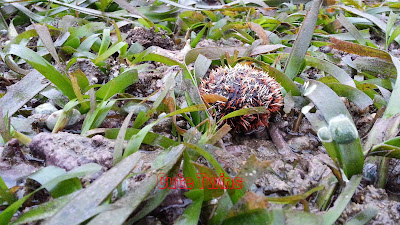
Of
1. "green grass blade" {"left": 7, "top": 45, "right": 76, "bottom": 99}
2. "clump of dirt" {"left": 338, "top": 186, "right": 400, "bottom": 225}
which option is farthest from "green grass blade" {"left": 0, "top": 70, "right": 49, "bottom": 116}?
"clump of dirt" {"left": 338, "top": 186, "right": 400, "bottom": 225}

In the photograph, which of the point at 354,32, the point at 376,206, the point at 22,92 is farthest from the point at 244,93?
the point at 354,32

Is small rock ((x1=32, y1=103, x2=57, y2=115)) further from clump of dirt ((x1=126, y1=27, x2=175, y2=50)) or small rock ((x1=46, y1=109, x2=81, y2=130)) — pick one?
clump of dirt ((x1=126, y1=27, x2=175, y2=50))

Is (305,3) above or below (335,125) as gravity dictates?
above

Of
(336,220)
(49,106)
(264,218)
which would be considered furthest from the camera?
(49,106)

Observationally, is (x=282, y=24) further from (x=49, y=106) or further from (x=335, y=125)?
(x=49, y=106)

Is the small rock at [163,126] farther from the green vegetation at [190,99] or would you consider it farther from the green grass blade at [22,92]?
the green grass blade at [22,92]

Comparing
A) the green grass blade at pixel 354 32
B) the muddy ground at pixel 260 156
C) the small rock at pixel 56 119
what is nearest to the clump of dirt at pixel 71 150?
the muddy ground at pixel 260 156

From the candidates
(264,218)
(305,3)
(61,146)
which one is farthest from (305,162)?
(305,3)

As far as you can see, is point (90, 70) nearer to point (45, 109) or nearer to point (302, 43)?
point (45, 109)
